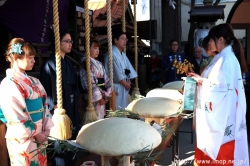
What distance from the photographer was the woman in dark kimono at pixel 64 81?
2.80m

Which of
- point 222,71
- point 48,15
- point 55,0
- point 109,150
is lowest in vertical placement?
point 109,150

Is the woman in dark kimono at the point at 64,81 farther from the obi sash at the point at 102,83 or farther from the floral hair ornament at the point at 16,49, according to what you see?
the floral hair ornament at the point at 16,49

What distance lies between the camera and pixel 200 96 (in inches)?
103

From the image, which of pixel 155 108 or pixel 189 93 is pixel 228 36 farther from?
pixel 155 108

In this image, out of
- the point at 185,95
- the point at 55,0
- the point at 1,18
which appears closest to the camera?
the point at 55,0

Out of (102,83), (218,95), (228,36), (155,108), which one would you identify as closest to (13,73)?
(155,108)

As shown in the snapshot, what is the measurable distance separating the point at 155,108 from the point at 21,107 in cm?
100

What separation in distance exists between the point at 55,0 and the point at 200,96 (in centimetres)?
150

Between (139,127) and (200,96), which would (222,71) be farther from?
(139,127)

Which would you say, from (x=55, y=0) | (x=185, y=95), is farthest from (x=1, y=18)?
(x=185, y=95)

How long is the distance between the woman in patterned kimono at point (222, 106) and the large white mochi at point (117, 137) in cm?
118

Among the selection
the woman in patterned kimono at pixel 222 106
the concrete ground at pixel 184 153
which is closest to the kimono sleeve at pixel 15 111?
the woman in patterned kimono at pixel 222 106

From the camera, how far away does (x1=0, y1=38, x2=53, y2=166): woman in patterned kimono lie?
2082mm

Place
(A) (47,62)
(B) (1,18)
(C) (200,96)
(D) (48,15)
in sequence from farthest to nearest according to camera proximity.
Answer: (D) (48,15) < (B) (1,18) < (A) (47,62) < (C) (200,96)
